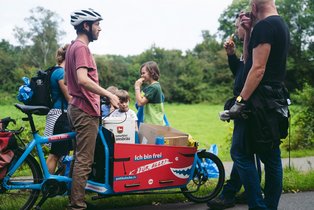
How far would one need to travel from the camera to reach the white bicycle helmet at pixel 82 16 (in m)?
4.09

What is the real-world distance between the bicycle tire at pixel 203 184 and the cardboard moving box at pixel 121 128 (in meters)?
0.96

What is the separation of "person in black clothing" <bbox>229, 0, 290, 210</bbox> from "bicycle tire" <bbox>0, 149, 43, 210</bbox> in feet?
6.44

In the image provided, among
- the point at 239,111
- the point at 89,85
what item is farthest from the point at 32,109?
the point at 239,111

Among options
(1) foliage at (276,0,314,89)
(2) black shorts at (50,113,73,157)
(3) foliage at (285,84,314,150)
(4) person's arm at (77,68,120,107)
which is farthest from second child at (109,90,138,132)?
(1) foliage at (276,0,314,89)

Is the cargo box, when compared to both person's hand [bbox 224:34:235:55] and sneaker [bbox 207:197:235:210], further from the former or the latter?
person's hand [bbox 224:34:235:55]

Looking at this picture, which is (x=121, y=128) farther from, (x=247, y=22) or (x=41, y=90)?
(x=247, y=22)

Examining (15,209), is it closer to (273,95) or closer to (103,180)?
(103,180)

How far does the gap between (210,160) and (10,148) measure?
2.31 m

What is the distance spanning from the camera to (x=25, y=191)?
14.4ft

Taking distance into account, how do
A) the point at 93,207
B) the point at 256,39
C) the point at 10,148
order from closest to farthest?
the point at 256,39
the point at 10,148
the point at 93,207

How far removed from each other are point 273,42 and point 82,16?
179 cm

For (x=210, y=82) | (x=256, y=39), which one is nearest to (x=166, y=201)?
(x=256, y=39)

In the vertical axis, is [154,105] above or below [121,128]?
above

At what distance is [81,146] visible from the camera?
414 cm
